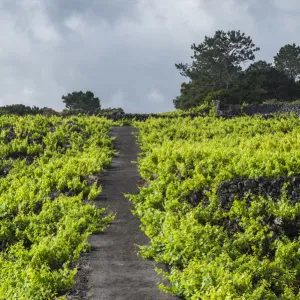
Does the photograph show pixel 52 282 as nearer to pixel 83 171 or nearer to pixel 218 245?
pixel 218 245

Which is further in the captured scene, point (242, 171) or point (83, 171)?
point (83, 171)

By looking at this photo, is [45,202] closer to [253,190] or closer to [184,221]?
[184,221]

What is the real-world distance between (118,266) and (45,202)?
19.9 feet

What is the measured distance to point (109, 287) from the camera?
9.36 meters

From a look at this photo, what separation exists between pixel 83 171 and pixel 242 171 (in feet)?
23.6

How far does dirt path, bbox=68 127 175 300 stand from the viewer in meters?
9.14

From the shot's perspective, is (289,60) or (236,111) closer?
(236,111)

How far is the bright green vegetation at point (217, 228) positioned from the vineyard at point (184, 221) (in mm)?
24

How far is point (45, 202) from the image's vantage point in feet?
52.3

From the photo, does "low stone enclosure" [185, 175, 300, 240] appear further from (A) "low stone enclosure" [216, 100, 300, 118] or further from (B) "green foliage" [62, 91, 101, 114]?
(B) "green foliage" [62, 91, 101, 114]

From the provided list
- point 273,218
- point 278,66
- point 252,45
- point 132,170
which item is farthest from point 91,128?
point 278,66

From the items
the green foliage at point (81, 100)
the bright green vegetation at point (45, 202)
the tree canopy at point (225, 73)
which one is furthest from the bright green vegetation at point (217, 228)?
the green foliage at point (81, 100)

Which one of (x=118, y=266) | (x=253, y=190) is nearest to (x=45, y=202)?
(x=118, y=266)

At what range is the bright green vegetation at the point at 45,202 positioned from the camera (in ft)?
31.7
